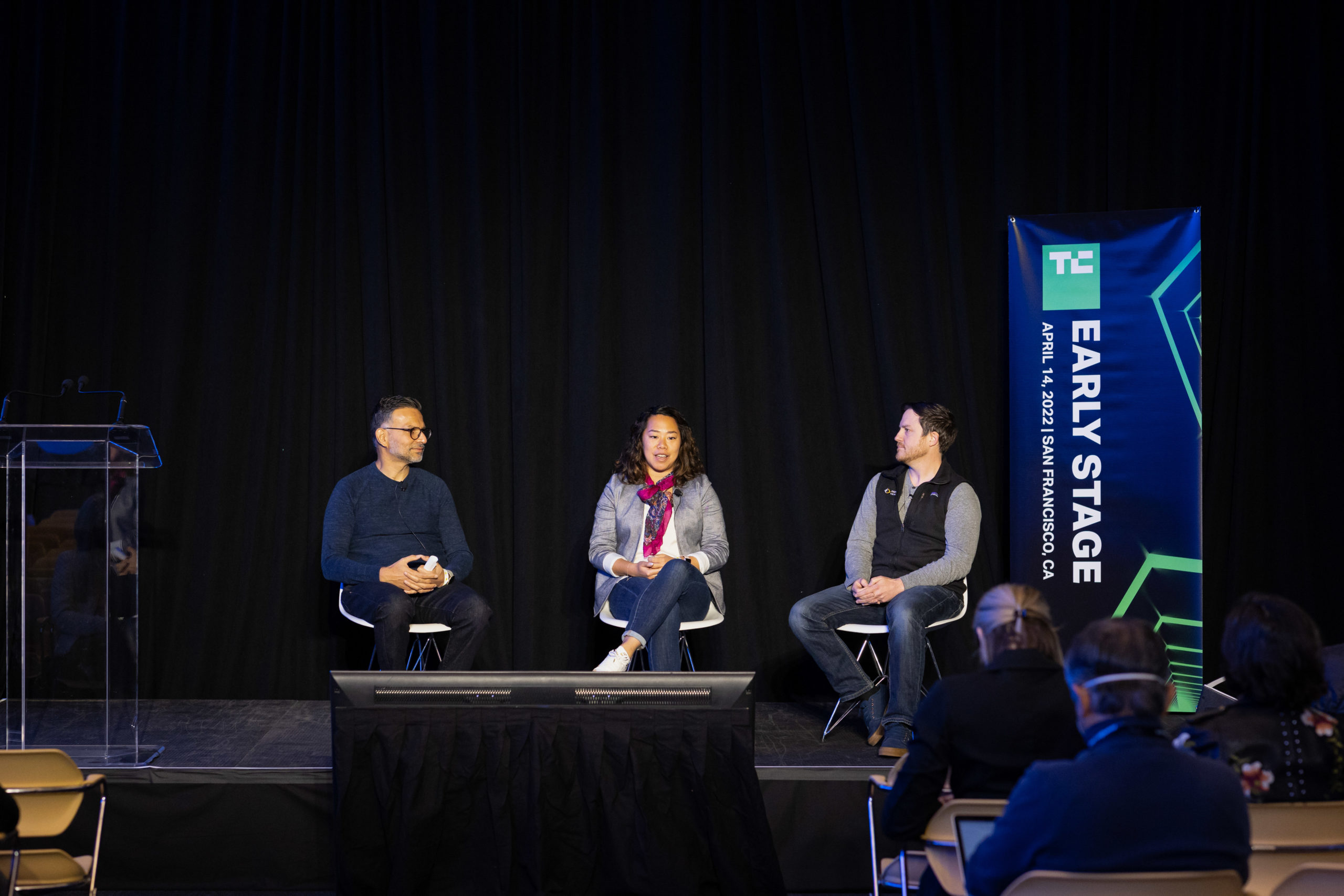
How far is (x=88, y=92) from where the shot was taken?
15.7 feet

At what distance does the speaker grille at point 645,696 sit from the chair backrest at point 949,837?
853mm

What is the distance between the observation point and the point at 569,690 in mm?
2889

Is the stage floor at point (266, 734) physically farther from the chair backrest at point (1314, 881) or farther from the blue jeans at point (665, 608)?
the chair backrest at point (1314, 881)

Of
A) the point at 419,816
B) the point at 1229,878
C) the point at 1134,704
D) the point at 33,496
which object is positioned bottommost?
the point at 419,816

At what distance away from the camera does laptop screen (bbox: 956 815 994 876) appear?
6.06 ft

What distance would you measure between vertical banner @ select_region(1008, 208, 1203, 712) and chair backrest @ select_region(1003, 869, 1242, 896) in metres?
2.89

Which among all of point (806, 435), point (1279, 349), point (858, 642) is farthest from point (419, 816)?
point (1279, 349)

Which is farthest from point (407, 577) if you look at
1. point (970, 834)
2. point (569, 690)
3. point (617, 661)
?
point (970, 834)

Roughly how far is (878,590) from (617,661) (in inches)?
38.4

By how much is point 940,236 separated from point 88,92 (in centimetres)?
391

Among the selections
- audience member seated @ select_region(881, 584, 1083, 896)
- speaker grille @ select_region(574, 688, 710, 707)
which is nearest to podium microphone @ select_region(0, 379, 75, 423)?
speaker grille @ select_region(574, 688, 710, 707)

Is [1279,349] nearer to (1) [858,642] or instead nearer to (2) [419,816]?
(1) [858,642]

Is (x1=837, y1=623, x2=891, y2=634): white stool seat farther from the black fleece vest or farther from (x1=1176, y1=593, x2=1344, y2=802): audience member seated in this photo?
(x1=1176, y1=593, x2=1344, y2=802): audience member seated

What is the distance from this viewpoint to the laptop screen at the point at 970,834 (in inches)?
72.7
